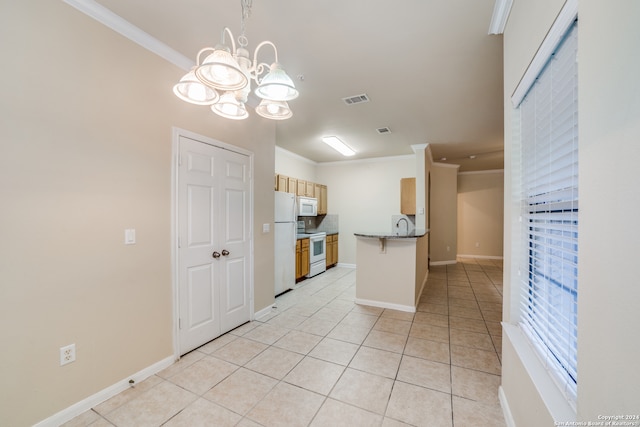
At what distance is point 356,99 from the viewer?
10.1 feet

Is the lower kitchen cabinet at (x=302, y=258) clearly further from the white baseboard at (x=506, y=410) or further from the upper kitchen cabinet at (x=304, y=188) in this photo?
the white baseboard at (x=506, y=410)

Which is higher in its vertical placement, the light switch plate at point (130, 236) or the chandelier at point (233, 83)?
the chandelier at point (233, 83)

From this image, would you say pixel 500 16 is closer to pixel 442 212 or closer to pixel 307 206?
pixel 307 206

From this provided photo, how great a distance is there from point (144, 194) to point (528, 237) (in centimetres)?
274

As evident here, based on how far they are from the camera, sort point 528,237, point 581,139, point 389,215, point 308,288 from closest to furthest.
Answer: point 581,139 → point 528,237 → point 308,288 → point 389,215

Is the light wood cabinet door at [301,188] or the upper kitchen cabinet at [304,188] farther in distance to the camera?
the light wood cabinet door at [301,188]

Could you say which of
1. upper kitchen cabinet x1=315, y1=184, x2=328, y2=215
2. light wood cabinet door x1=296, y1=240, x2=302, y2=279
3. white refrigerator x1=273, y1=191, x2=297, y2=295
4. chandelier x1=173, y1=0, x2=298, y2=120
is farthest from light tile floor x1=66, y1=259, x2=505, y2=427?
upper kitchen cabinet x1=315, y1=184, x2=328, y2=215

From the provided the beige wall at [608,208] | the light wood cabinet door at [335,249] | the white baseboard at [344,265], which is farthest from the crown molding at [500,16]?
the white baseboard at [344,265]

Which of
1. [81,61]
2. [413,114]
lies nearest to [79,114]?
[81,61]

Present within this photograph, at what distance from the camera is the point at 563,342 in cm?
109

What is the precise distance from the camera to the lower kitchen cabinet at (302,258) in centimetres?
495

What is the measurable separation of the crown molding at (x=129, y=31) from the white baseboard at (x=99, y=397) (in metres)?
2.63

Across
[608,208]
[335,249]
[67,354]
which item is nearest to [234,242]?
[67,354]

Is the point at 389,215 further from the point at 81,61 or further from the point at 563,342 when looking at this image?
the point at 81,61
